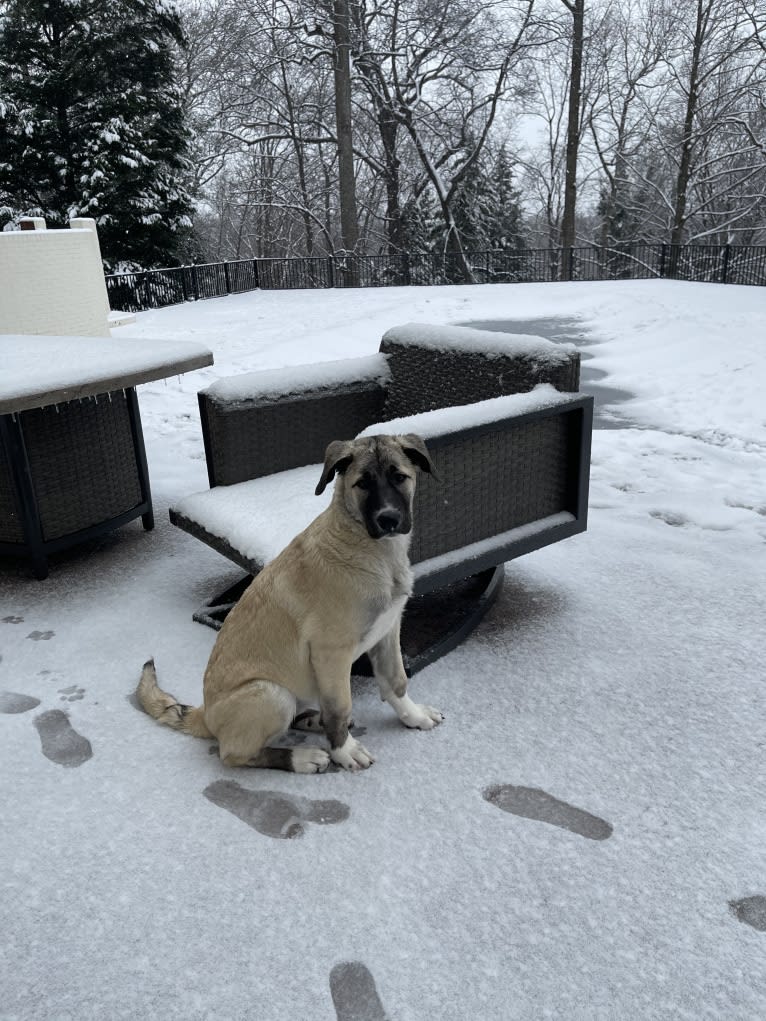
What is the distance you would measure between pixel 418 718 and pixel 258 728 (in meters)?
0.64

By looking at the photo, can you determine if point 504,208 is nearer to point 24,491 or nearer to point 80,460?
point 80,460

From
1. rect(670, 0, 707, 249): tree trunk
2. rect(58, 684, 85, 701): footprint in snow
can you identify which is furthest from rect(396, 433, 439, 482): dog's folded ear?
rect(670, 0, 707, 249): tree trunk

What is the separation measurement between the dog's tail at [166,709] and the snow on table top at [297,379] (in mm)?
1422

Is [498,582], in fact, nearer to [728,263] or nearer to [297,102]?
[728,263]

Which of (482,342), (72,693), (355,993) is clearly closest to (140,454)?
(72,693)

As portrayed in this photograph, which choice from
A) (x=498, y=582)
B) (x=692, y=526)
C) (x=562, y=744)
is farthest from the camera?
(x=692, y=526)

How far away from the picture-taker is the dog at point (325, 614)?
234 centimetres

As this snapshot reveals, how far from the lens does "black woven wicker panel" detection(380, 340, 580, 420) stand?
346 centimetres

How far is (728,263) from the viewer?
17.1m

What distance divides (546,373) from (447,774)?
1773 mm

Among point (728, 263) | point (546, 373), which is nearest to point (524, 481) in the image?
point (546, 373)

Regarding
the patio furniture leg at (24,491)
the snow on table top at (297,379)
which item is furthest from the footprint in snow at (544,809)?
the patio furniture leg at (24,491)

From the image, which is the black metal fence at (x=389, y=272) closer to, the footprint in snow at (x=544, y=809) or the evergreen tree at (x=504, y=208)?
the evergreen tree at (x=504, y=208)

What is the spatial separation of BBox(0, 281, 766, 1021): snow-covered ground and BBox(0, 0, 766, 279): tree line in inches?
768
